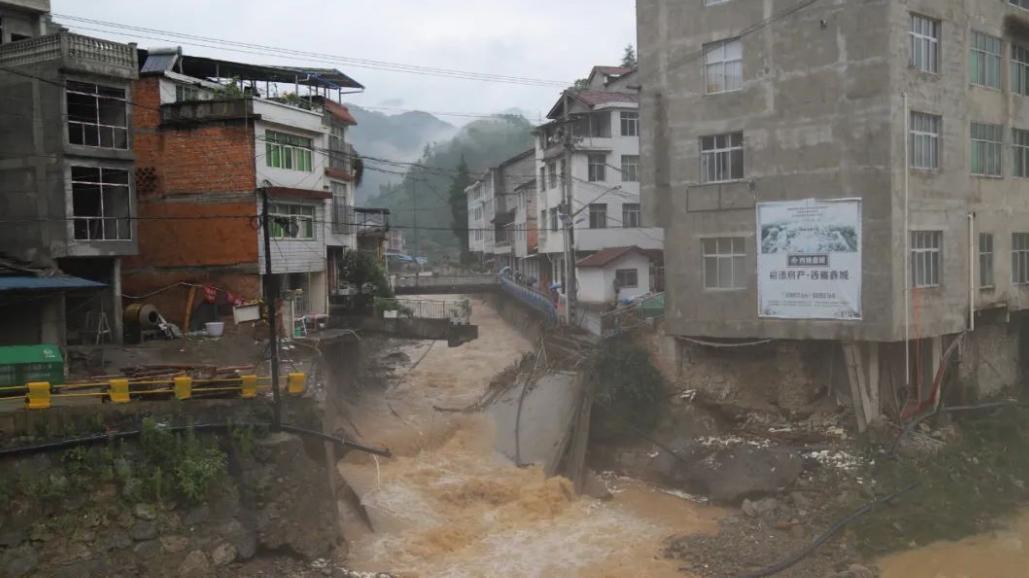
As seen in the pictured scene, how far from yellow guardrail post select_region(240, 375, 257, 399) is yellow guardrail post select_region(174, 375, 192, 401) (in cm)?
125

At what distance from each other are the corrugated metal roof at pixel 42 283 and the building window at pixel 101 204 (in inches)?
97.7

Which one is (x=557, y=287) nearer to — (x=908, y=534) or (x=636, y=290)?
(x=636, y=290)

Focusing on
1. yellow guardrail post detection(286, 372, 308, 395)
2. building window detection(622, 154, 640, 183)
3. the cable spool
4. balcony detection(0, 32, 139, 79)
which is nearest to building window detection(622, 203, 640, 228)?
building window detection(622, 154, 640, 183)

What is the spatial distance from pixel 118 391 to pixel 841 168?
19.4 metres

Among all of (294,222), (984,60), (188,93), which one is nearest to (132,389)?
(294,222)

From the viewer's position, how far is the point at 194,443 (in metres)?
19.0

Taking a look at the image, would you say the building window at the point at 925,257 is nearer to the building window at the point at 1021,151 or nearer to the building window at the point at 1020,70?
the building window at the point at 1021,151

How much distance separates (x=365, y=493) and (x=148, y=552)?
7413mm

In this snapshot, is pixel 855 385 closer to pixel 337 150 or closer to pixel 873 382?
pixel 873 382

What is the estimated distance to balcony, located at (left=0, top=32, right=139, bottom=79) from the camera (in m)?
25.7

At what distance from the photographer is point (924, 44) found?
2317 cm

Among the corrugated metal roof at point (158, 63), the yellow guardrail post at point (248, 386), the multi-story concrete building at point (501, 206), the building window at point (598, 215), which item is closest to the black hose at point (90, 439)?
the yellow guardrail post at point (248, 386)

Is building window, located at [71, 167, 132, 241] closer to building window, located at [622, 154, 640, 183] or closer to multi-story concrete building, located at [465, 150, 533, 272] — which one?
building window, located at [622, 154, 640, 183]

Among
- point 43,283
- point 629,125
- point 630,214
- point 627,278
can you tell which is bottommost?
point 627,278
